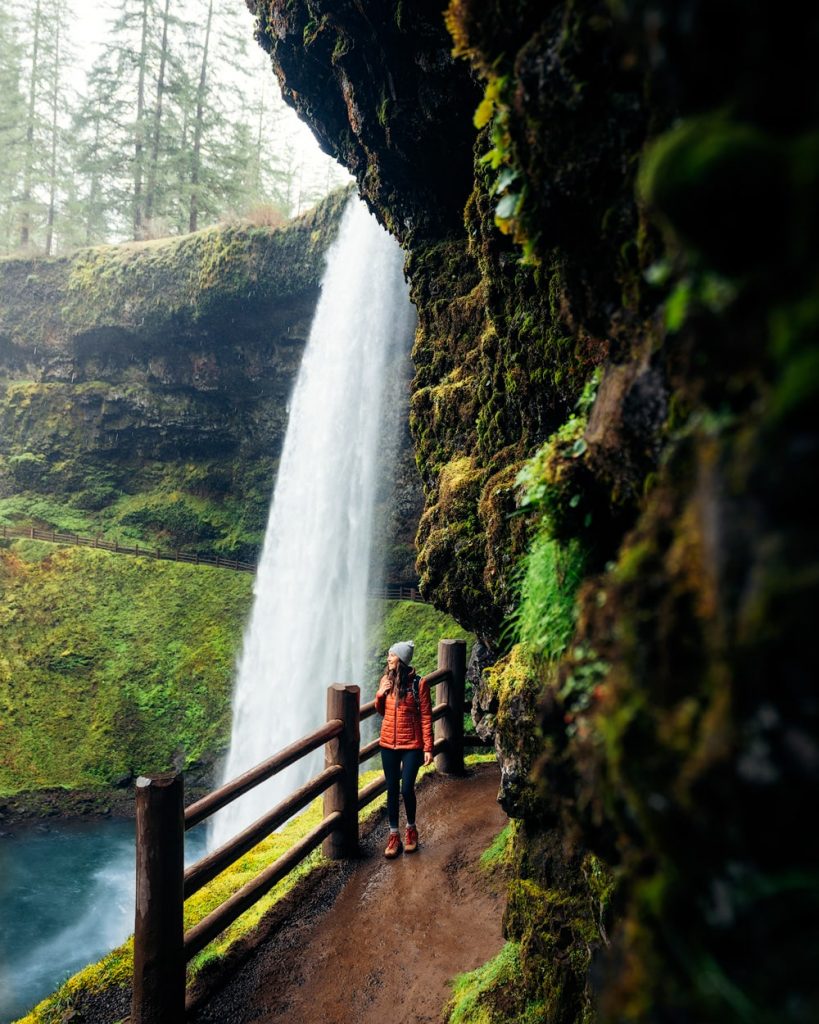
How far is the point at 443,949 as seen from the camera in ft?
14.2

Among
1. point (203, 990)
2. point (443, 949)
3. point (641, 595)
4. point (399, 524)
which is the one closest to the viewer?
point (641, 595)

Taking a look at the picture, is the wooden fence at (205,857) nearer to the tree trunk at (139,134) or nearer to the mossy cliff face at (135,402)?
the mossy cliff face at (135,402)

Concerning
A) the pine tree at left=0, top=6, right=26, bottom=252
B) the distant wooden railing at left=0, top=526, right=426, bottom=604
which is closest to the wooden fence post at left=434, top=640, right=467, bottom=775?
the distant wooden railing at left=0, top=526, right=426, bottom=604

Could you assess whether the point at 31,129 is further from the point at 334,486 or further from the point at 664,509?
the point at 664,509

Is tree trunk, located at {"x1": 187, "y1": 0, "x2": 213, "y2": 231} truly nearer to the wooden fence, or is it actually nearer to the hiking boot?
the wooden fence

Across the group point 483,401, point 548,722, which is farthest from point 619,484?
point 483,401

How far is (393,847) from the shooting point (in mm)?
5441

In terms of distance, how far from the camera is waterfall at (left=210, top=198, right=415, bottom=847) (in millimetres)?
16188

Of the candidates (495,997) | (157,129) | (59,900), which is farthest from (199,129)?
(495,997)

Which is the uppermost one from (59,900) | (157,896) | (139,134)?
(139,134)

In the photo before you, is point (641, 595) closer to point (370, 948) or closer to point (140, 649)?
point (370, 948)

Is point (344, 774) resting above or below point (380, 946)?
above

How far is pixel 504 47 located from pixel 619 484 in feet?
5.46

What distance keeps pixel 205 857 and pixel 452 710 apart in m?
4.00
